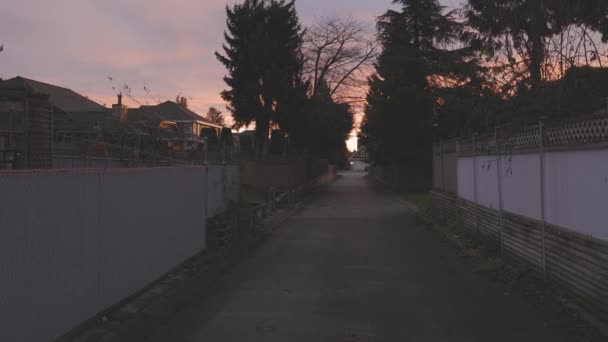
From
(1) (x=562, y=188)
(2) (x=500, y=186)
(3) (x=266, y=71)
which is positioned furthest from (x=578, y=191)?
(3) (x=266, y=71)

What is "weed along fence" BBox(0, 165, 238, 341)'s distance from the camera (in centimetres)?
444

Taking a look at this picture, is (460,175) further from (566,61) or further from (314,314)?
(314,314)

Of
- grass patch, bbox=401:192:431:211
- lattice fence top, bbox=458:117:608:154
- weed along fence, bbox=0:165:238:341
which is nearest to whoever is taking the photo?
weed along fence, bbox=0:165:238:341

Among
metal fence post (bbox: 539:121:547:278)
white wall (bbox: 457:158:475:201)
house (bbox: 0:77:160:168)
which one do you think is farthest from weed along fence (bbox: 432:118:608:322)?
house (bbox: 0:77:160:168)

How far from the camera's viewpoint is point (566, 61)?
9578 millimetres

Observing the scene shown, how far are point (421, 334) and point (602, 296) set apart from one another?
6.45 ft

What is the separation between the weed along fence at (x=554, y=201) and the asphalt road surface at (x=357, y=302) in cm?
70

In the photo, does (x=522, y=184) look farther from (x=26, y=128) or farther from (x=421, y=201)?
(x=421, y=201)

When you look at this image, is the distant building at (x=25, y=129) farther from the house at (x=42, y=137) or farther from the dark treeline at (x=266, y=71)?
the dark treeline at (x=266, y=71)

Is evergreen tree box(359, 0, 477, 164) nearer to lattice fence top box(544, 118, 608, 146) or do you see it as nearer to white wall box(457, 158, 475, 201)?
white wall box(457, 158, 475, 201)

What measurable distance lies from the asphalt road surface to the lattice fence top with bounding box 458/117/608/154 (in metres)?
2.15

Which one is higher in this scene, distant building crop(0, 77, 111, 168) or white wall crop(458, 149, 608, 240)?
distant building crop(0, 77, 111, 168)

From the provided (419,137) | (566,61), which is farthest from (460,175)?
(419,137)

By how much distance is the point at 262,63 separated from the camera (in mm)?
33781
